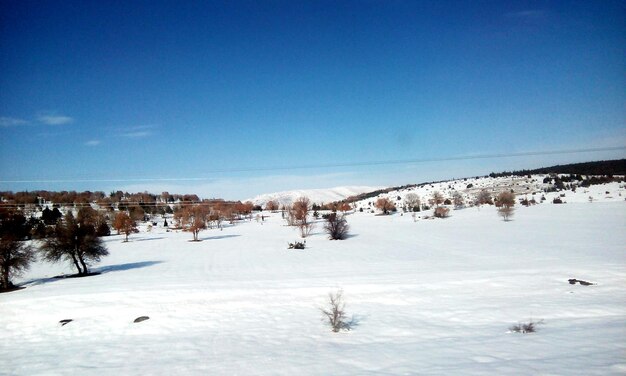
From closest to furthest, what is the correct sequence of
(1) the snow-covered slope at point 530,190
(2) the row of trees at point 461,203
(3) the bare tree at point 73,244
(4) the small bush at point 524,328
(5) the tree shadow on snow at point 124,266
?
(4) the small bush at point 524,328
(3) the bare tree at point 73,244
(5) the tree shadow on snow at point 124,266
(2) the row of trees at point 461,203
(1) the snow-covered slope at point 530,190

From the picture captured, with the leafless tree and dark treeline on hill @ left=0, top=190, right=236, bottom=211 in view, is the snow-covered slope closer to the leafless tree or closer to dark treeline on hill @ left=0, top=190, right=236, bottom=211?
the leafless tree

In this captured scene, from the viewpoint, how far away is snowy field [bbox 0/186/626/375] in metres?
8.98

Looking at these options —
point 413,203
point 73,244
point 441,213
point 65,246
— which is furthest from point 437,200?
point 65,246

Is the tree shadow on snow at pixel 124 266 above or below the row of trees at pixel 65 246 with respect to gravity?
below

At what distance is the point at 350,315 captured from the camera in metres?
14.2

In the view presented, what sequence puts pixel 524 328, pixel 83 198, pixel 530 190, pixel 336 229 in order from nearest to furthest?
pixel 524 328, pixel 336 229, pixel 530 190, pixel 83 198

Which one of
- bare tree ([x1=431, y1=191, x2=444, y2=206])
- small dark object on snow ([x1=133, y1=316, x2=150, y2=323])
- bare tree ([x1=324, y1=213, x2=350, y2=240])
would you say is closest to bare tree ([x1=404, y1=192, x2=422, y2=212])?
bare tree ([x1=431, y1=191, x2=444, y2=206])

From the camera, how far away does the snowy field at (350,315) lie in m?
8.98

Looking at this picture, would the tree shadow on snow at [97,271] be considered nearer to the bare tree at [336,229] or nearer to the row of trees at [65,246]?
the row of trees at [65,246]

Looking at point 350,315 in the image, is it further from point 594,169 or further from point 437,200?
point 594,169

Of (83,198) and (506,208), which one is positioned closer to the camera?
(506,208)

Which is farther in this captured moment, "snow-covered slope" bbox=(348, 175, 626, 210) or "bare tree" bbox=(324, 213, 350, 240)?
"snow-covered slope" bbox=(348, 175, 626, 210)

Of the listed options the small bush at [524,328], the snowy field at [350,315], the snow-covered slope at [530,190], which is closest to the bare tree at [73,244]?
the snowy field at [350,315]

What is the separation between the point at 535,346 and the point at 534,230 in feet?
115
